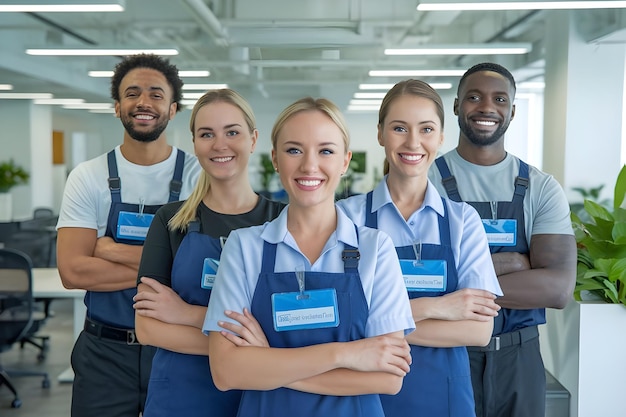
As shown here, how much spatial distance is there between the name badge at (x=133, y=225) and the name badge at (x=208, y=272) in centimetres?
62

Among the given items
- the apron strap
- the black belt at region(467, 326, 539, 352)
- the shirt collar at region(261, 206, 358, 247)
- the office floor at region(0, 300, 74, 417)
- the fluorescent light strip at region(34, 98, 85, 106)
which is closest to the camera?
the shirt collar at region(261, 206, 358, 247)

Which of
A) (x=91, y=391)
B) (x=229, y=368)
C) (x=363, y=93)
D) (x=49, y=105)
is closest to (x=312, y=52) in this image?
(x=363, y=93)

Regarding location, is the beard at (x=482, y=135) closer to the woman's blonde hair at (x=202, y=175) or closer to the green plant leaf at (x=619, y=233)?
the woman's blonde hair at (x=202, y=175)

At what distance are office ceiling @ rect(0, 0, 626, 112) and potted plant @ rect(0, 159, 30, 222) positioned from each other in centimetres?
151

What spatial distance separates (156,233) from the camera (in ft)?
6.82

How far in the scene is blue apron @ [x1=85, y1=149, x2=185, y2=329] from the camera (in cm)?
258

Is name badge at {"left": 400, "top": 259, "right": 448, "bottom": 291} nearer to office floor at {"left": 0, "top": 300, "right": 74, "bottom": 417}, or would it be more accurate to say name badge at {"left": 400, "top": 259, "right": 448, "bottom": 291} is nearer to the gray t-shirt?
the gray t-shirt

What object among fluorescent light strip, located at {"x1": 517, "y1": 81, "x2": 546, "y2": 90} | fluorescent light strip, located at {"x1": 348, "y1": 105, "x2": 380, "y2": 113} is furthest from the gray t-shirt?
fluorescent light strip, located at {"x1": 348, "y1": 105, "x2": 380, "y2": 113}

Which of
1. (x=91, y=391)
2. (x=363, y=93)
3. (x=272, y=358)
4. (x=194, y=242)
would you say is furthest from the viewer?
(x=363, y=93)

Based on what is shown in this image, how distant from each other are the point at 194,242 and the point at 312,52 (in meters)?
8.94

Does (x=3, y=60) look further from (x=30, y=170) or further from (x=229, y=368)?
(x=229, y=368)

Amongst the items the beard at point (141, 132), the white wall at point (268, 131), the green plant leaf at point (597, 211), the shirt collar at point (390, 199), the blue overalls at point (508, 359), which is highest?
the white wall at point (268, 131)

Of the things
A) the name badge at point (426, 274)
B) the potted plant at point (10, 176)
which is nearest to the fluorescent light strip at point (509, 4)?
the name badge at point (426, 274)

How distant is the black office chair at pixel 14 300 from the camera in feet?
15.9
